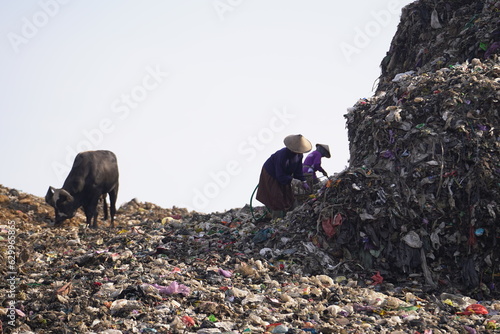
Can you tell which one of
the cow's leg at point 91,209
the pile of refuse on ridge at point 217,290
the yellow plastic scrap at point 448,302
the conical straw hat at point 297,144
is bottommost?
Result: the yellow plastic scrap at point 448,302

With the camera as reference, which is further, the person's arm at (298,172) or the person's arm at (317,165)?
the person's arm at (317,165)

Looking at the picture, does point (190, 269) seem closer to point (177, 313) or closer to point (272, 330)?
point (177, 313)

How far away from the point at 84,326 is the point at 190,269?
95.1 inches

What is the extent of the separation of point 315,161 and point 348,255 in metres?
2.78

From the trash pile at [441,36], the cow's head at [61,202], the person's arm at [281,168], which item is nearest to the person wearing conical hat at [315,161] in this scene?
the person's arm at [281,168]

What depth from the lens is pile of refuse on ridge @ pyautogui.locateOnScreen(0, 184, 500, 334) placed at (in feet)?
18.9

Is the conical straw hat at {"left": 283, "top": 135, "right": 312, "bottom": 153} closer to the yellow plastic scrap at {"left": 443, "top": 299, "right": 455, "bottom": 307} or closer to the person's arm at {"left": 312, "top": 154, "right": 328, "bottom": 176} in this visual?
the person's arm at {"left": 312, "top": 154, "right": 328, "bottom": 176}

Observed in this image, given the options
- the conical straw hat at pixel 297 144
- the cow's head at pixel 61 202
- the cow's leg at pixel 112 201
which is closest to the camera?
the conical straw hat at pixel 297 144

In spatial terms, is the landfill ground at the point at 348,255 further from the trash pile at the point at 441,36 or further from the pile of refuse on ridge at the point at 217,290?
the trash pile at the point at 441,36

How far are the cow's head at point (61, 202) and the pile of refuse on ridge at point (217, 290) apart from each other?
8.09ft

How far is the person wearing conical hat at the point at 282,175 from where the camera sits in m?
9.62

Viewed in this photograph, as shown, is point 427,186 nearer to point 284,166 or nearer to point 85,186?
point 284,166

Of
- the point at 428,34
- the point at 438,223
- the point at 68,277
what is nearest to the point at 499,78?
the point at 438,223

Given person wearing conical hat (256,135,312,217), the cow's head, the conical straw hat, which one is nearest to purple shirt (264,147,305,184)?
person wearing conical hat (256,135,312,217)
